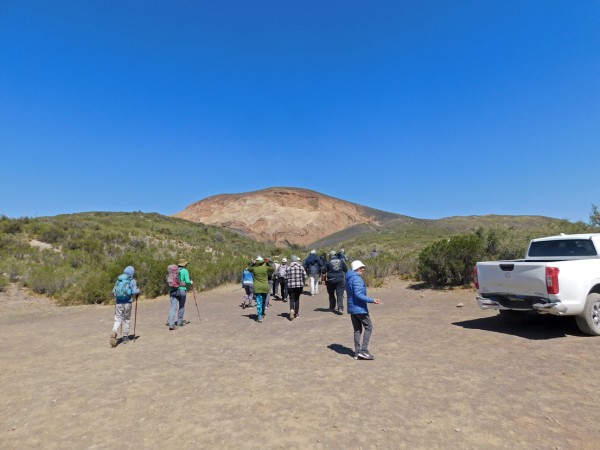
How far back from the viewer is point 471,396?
464 centimetres

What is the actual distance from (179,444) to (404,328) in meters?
6.35

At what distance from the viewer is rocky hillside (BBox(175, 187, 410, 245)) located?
252 ft

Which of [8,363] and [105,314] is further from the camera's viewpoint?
[105,314]

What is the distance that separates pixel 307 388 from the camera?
511 centimetres

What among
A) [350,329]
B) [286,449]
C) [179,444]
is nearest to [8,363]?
[179,444]

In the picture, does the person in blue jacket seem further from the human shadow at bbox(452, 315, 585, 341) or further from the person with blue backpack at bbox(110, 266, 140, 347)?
the person with blue backpack at bbox(110, 266, 140, 347)

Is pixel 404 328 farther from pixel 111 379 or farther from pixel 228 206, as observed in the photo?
pixel 228 206

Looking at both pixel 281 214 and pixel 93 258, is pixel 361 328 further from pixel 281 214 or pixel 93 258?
pixel 281 214

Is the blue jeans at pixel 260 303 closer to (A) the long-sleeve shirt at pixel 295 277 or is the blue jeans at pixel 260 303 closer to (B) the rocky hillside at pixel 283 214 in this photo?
(A) the long-sleeve shirt at pixel 295 277

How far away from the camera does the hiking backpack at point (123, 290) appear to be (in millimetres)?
8086

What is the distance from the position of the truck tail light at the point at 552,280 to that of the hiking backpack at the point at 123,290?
832 cm

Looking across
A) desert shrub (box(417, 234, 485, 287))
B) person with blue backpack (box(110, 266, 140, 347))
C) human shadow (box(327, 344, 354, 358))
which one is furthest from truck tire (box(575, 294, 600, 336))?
person with blue backpack (box(110, 266, 140, 347))

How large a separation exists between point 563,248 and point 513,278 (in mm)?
2139

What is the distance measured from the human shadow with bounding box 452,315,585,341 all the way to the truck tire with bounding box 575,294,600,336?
1.01 ft
